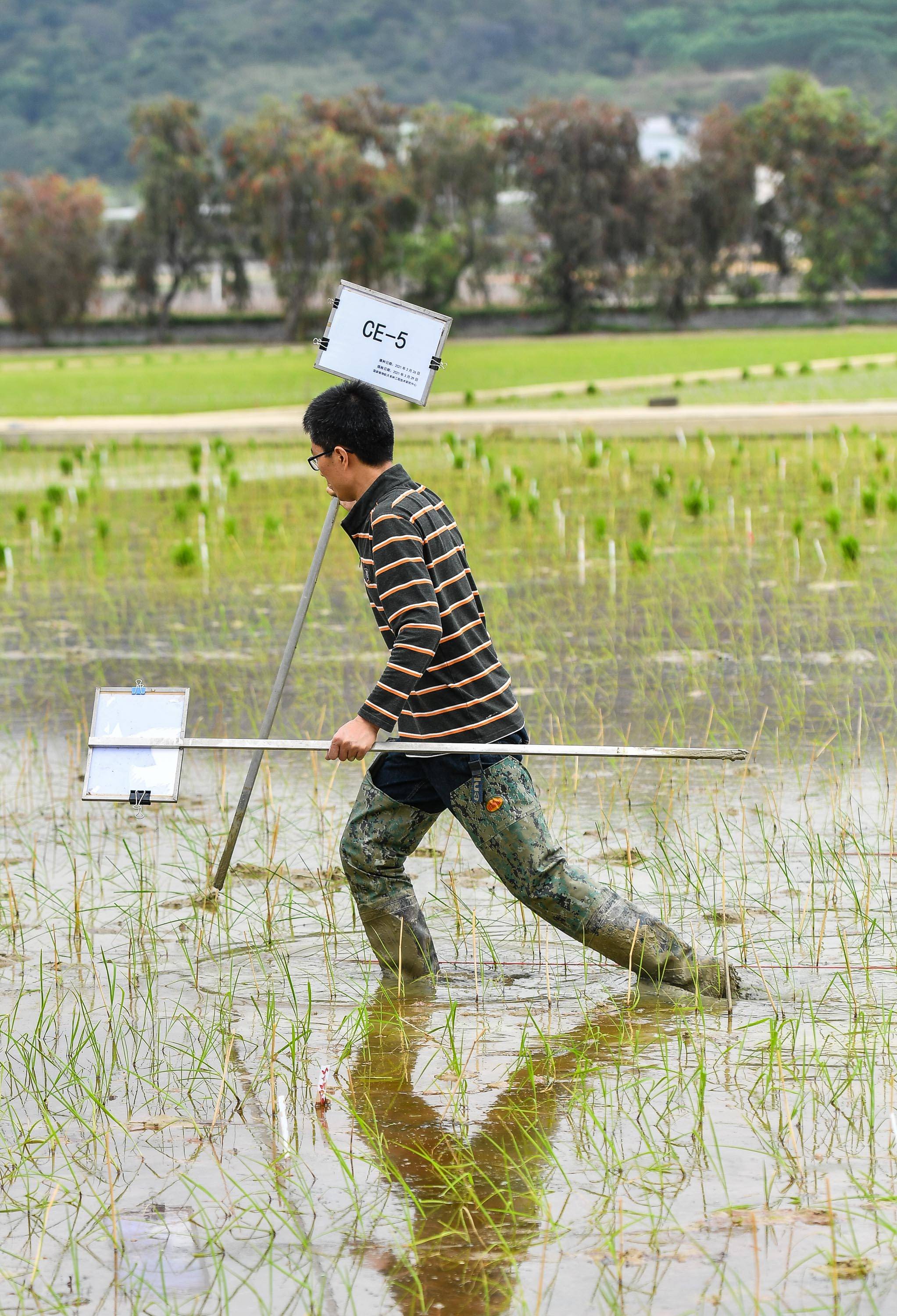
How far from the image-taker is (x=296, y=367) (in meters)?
40.8

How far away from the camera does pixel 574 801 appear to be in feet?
19.4

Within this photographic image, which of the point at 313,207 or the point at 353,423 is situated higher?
the point at 313,207

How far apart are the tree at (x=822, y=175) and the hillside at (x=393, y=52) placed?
9453 cm

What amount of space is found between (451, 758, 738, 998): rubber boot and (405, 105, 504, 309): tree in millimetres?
64023

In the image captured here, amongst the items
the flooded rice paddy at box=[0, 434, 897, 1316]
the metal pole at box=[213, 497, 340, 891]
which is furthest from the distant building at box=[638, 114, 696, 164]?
the metal pole at box=[213, 497, 340, 891]

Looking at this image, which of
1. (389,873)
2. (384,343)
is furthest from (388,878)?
(384,343)

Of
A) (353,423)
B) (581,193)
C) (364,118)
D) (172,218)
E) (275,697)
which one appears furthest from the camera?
(364,118)

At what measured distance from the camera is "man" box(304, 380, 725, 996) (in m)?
3.96

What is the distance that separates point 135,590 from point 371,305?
255 inches

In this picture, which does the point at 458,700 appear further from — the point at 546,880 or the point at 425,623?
the point at 546,880

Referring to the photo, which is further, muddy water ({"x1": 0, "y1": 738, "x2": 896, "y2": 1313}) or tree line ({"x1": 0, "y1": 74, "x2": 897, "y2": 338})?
tree line ({"x1": 0, "y1": 74, "x2": 897, "y2": 338})

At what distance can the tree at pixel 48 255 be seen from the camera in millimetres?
68125

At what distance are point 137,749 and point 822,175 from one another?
67132 millimetres

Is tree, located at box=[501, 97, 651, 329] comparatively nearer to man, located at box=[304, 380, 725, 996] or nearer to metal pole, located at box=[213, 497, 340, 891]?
metal pole, located at box=[213, 497, 340, 891]
